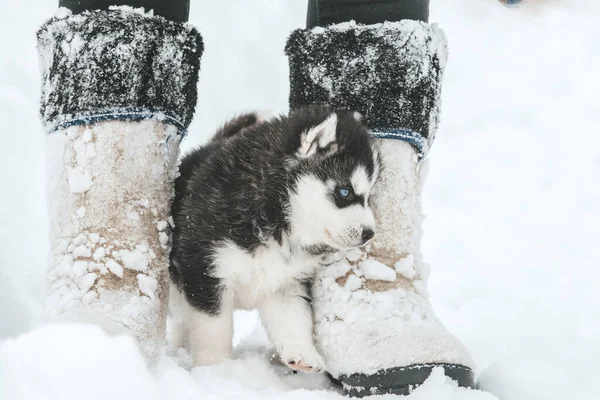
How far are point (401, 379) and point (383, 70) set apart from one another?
0.91 metres

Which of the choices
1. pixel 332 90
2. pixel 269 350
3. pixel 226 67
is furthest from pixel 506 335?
pixel 226 67

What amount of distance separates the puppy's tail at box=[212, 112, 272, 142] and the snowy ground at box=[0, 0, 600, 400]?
0.82m

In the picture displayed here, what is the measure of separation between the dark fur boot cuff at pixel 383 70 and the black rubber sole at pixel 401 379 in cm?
69

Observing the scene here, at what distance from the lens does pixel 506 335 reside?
237cm

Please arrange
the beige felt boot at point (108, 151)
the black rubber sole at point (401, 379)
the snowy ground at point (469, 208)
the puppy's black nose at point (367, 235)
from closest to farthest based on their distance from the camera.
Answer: the snowy ground at point (469, 208) → the black rubber sole at point (401, 379) → the beige felt boot at point (108, 151) → the puppy's black nose at point (367, 235)

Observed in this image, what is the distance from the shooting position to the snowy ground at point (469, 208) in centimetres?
164

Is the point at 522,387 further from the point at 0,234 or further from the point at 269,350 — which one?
the point at 0,234

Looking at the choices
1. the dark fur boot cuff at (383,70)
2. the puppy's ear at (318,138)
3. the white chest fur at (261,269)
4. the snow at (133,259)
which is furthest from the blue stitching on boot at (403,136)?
the snow at (133,259)

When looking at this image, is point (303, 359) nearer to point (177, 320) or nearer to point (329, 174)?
point (329, 174)

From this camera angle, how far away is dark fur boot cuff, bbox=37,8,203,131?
6.32ft

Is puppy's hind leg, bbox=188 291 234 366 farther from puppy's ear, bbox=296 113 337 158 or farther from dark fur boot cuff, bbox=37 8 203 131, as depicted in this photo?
dark fur boot cuff, bbox=37 8 203 131

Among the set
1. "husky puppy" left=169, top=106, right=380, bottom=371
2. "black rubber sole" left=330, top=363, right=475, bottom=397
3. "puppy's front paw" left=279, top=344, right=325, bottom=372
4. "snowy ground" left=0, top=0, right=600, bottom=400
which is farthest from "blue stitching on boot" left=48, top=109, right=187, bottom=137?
"black rubber sole" left=330, top=363, right=475, bottom=397

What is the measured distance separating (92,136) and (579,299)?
1892 millimetres

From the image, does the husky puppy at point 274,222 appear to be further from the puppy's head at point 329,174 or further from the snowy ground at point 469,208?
the snowy ground at point 469,208
